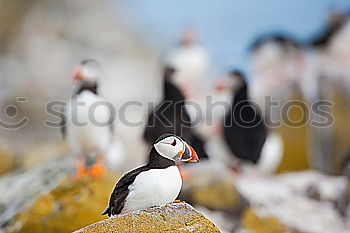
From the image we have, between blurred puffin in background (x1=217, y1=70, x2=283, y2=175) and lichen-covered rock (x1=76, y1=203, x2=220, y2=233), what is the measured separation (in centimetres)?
216

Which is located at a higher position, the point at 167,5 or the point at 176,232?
the point at 167,5

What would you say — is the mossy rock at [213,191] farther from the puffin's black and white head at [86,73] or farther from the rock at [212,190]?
the puffin's black and white head at [86,73]

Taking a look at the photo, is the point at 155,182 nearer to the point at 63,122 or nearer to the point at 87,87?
the point at 87,87

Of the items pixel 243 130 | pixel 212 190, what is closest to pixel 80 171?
pixel 212 190

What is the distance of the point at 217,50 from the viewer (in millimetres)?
5160

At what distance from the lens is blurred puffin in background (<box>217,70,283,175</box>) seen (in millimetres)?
4781

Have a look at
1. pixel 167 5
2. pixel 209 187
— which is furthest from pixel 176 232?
pixel 167 5

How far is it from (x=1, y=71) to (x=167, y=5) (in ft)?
Result: 4.38

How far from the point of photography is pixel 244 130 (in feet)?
15.7

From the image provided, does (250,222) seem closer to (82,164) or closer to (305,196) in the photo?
(305,196)

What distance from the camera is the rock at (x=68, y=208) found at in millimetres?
3986

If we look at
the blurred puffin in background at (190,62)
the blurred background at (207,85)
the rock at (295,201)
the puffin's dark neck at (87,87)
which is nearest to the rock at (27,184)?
the blurred background at (207,85)

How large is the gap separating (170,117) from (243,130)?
2.07 feet

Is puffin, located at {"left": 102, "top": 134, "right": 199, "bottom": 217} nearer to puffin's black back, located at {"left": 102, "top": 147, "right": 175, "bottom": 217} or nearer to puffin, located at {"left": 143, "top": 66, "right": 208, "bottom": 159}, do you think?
puffin's black back, located at {"left": 102, "top": 147, "right": 175, "bottom": 217}
